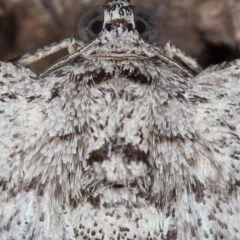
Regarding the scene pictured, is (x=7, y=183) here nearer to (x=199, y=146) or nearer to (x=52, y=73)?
(x=52, y=73)

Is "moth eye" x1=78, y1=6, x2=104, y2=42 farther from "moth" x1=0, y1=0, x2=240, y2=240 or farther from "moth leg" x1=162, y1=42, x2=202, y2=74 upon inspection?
"moth leg" x1=162, y1=42, x2=202, y2=74

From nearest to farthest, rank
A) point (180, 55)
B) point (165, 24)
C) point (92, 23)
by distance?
point (92, 23) → point (180, 55) → point (165, 24)

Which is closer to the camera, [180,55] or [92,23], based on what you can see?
[92,23]

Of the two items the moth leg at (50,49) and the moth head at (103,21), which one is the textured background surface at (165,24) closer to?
the moth leg at (50,49)

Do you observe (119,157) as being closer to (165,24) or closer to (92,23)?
(92,23)

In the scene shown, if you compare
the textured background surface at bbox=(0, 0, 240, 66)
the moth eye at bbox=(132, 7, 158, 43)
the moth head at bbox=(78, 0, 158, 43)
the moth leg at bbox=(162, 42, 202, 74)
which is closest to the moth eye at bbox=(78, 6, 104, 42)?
the moth head at bbox=(78, 0, 158, 43)

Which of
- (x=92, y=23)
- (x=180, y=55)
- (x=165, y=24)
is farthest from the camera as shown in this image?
(x=165, y=24)

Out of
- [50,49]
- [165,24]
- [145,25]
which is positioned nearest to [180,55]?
[145,25]
